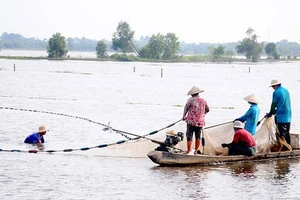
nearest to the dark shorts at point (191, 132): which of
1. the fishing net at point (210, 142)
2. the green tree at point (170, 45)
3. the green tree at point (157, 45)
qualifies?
the fishing net at point (210, 142)

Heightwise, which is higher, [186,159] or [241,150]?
[241,150]

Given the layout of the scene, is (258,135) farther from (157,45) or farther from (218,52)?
(218,52)

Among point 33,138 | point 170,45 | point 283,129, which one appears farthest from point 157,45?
point 283,129

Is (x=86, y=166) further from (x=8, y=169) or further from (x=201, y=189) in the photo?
(x=201, y=189)

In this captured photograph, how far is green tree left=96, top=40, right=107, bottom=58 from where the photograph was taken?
458ft

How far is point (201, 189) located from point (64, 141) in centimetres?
702

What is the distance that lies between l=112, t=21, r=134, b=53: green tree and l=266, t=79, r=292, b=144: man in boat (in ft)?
453

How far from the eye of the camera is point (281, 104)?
13656mm

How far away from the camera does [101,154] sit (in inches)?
540

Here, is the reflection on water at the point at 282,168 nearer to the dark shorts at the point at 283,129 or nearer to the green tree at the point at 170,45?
the dark shorts at the point at 283,129

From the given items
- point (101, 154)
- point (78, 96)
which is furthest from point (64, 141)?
point (78, 96)

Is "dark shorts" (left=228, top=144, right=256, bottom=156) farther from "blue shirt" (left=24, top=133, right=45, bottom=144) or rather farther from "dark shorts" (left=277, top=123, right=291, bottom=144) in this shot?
"blue shirt" (left=24, top=133, right=45, bottom=144)

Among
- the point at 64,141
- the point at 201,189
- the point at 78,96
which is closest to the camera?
the point at 201,189

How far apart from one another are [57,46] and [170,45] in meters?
28.8
